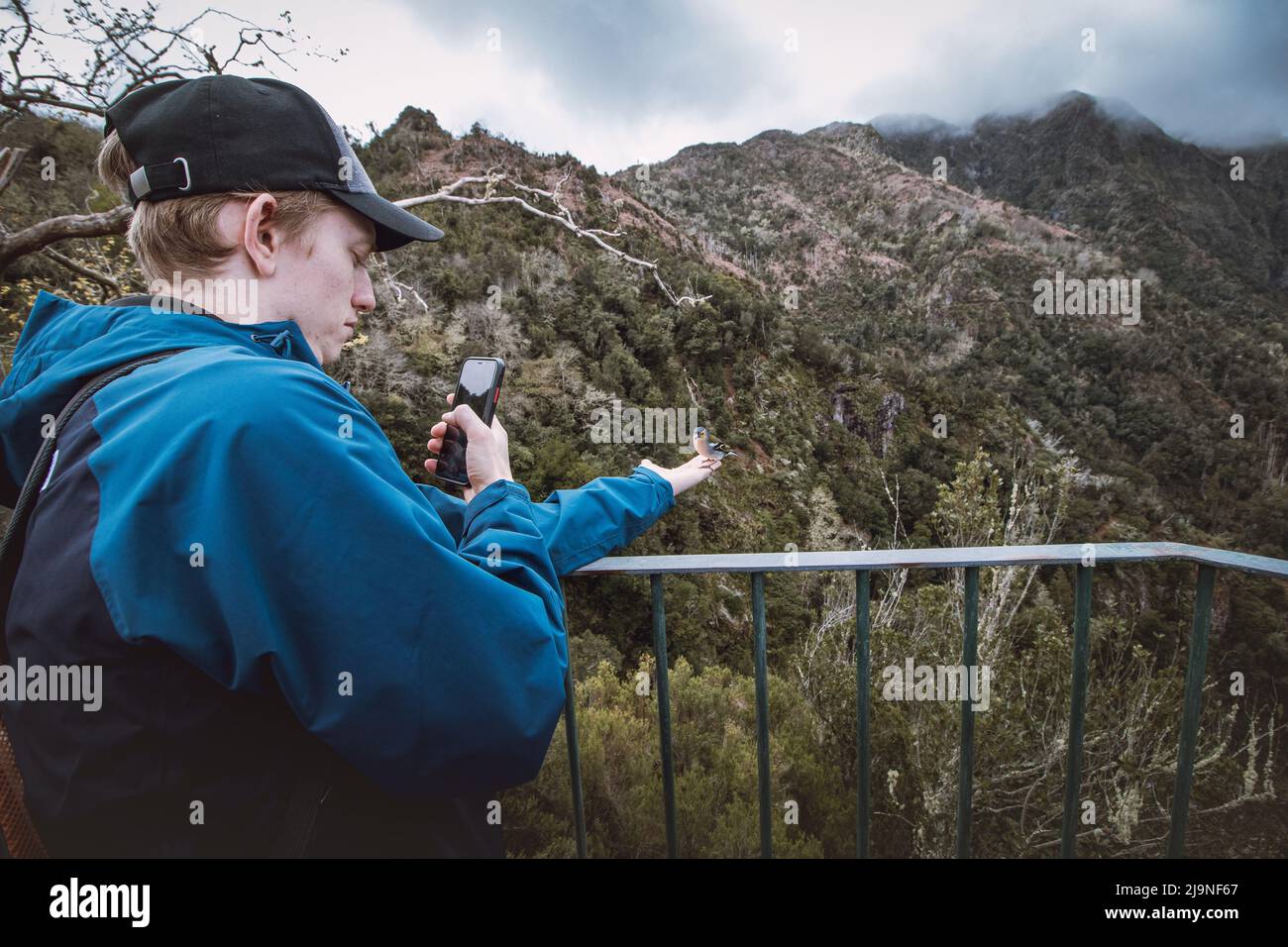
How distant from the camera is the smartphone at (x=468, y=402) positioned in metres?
1.31

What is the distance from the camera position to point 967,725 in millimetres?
1649

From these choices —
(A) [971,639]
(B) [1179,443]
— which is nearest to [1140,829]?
(A) [971,639]

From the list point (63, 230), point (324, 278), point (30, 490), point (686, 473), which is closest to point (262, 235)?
point (324, 278)

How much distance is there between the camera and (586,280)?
1841 centimetres

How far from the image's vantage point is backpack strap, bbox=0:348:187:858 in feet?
2.47

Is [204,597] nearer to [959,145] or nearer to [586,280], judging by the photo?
[586,280]

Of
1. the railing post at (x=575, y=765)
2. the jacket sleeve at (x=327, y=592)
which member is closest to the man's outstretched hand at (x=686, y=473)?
the railing post at (x=575, y=765)

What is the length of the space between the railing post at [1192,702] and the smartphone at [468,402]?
174 centimetres

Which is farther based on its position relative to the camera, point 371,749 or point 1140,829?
point 1140,829

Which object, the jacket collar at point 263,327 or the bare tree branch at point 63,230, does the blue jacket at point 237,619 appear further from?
the bare tree branch at point 63,230

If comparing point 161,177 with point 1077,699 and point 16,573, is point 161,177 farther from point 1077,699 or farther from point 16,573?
point 1077,699

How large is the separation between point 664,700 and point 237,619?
124 centimetres

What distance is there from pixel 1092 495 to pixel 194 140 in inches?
1356

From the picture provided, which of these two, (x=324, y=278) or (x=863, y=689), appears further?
(x=863, y=689)
